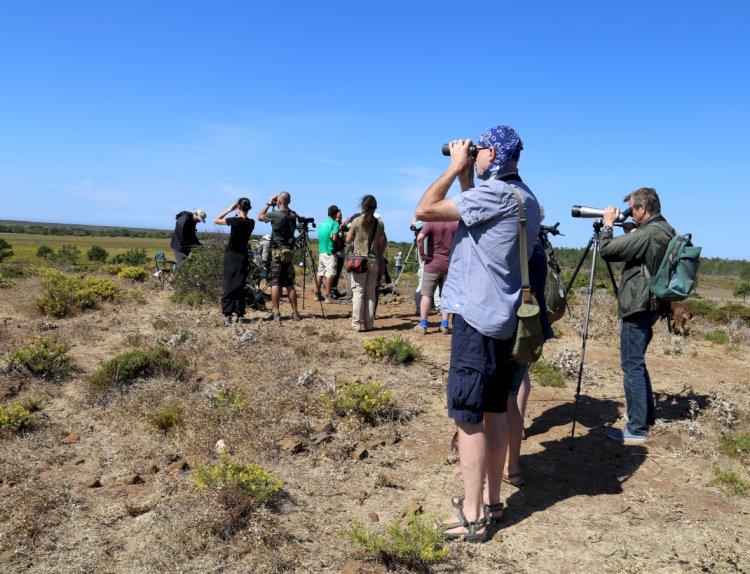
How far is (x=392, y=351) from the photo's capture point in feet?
22.9

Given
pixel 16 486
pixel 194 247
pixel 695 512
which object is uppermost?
pixel 194 247

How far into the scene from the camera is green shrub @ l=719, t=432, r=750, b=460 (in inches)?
180

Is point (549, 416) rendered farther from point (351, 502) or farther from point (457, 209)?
point (457, 209)

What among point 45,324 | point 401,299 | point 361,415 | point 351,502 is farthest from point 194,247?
point 351,502

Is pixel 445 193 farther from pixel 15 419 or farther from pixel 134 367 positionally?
pixel 134 367

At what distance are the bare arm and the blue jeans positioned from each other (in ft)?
8.09

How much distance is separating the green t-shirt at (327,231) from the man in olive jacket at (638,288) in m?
6.37

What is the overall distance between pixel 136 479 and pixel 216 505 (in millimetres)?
929

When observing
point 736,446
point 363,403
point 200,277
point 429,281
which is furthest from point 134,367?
point 736,446

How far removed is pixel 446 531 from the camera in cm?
330

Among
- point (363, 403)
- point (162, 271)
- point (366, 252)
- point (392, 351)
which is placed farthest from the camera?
point (162, 271)

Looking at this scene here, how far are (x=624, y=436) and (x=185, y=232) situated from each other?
30.1 ft

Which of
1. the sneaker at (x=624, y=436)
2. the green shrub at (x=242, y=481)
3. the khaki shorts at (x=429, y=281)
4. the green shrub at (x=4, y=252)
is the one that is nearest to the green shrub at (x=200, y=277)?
the khaki shorts at (x=429, y=281)

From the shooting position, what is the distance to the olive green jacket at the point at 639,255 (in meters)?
4.65
